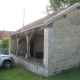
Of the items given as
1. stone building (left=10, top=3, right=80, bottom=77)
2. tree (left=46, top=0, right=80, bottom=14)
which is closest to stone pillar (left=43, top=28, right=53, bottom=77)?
stone building (left=10, top=3, right=80, bottom=77)

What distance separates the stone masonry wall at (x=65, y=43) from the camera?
9782mm

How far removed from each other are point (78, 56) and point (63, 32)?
2062 millimetres

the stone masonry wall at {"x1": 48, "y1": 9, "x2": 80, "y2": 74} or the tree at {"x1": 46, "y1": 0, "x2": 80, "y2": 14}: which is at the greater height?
the tree at {"x1": 46, "y1": 0, "x2": 80, "y2": 14}

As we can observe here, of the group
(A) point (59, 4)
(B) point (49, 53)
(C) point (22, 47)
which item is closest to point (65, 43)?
(B) point (49, 53)

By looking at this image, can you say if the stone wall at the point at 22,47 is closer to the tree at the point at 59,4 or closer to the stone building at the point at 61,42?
the stone building at the point at 61,42

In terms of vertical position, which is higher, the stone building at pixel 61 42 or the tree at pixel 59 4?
the tree at pixel 59 4

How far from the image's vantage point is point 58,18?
9.84 meters

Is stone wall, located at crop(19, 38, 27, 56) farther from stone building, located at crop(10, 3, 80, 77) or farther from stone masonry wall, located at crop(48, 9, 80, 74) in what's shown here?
stone masonry wall, located at crop(48, 9, 80, 74)

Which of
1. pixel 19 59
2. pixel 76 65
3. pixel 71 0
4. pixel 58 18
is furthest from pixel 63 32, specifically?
pixel 71 0

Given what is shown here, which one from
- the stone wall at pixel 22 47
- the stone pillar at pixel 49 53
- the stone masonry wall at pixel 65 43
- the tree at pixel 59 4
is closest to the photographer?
the stone pillar at pixel 49 53

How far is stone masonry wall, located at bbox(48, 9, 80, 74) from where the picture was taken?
978 cm

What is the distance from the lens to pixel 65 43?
401 inches

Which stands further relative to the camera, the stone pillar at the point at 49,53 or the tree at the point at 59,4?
the tree at the point at 59,4

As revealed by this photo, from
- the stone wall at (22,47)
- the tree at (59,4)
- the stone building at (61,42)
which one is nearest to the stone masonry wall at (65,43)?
the stone building at (61,42)
